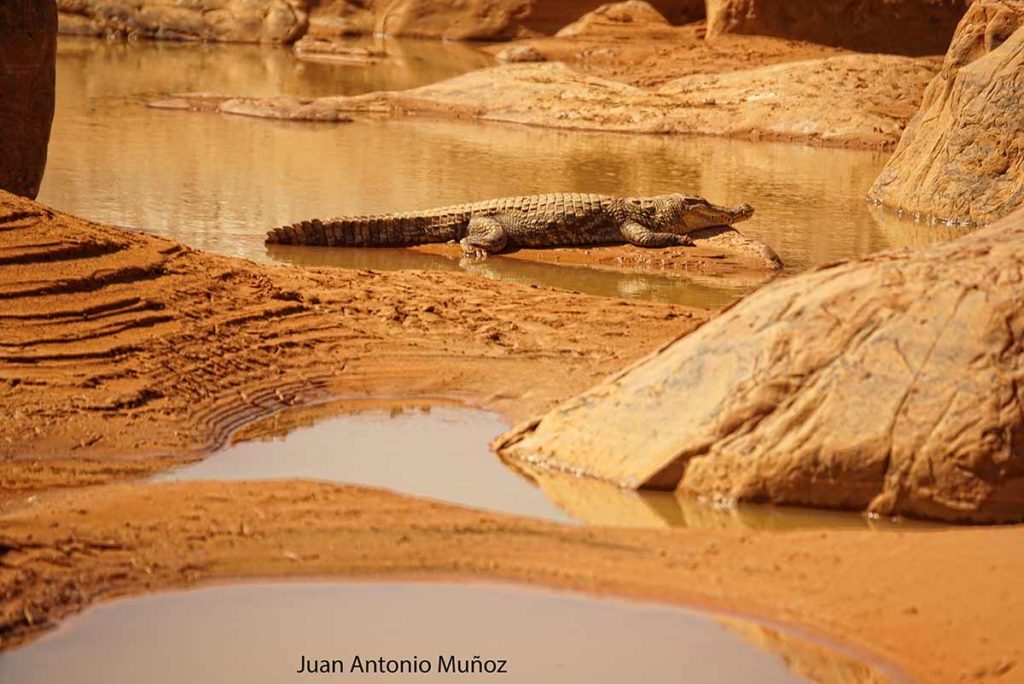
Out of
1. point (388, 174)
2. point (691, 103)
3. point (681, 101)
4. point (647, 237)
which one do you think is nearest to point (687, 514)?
point (647, 237)

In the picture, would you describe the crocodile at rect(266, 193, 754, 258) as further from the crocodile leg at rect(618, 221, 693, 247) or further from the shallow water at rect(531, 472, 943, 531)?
the shallow water at rect(531, 472, 943, 531)

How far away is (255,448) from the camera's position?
6.34 metres

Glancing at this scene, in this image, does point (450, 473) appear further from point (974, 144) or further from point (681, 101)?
point (681, 101)

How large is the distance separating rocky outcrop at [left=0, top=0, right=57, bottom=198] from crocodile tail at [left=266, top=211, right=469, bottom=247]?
173 cm

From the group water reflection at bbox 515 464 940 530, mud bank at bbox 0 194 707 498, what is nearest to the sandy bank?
mud bank at bbox 0 194 707 498

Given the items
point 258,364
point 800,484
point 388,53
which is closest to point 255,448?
point 258,364

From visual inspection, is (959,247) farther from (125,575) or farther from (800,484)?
(125,575)

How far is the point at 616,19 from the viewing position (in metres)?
28.3

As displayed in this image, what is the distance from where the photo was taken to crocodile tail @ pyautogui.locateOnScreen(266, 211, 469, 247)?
11359 mm

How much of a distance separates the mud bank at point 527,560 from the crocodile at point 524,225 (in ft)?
20.1

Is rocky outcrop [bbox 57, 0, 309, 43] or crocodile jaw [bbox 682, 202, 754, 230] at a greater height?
crocodile jaw [bbox 682, 202, 754, 230]

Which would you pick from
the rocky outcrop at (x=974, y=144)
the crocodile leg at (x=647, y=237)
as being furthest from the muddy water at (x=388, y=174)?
the crocodile leg at (x=647, y=237)

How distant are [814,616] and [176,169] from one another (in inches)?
412

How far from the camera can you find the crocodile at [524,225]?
11484 mm
